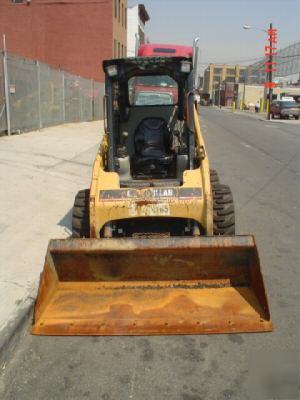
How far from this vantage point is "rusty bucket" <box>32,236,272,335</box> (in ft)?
13.3

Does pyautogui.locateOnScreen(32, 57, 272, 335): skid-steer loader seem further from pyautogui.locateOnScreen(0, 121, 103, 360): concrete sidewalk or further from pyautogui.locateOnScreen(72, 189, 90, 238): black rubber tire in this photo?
pyautogui.locateOnScreen(0, 121, 103, 360): concrete sidewalk

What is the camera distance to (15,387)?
335 cm

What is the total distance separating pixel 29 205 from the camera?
7.68 meters

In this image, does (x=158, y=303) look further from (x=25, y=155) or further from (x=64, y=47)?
(x=64, y=47)

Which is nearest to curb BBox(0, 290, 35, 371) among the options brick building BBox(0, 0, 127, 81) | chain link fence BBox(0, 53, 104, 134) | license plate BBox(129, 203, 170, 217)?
license plate BBox(129, 203, 170, 217)

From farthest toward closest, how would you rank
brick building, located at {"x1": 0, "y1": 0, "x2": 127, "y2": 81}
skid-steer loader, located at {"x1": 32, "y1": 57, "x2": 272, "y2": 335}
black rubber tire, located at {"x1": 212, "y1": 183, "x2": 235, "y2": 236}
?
1. brick building, located at {"x1": 0, "y1": 0, "x2": 127, "y2": 81}
2. black rubber tire, located at {"x1": 212, "y1": 183, "x2": 235, "y2": 236}
3. skid-steer loader, located at {"x1": 32, "y1": 57, "x2": 272, "y2": 335}

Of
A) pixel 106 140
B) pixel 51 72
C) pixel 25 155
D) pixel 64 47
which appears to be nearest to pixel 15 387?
pixel 106 140

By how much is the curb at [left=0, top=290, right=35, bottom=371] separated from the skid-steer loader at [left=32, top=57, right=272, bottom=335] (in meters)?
0.16

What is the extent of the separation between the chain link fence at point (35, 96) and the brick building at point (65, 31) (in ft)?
51.7

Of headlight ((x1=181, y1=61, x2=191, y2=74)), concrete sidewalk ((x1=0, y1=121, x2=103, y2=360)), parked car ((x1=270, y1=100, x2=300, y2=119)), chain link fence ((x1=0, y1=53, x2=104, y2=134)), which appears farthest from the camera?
parked car ((x1=270, y1=100, x2=300, y2=119))

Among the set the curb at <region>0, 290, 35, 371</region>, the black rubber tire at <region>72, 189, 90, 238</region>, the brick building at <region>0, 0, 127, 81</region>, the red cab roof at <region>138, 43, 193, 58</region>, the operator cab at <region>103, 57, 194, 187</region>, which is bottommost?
the curb at <region>0, 290, 35, 371</region>

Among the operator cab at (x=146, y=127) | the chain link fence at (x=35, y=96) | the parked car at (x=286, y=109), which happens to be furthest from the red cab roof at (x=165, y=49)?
the parked car at (x=286, y=109)

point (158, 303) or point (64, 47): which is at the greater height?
point (64, 47)

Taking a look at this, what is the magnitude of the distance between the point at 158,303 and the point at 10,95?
12.9 m
